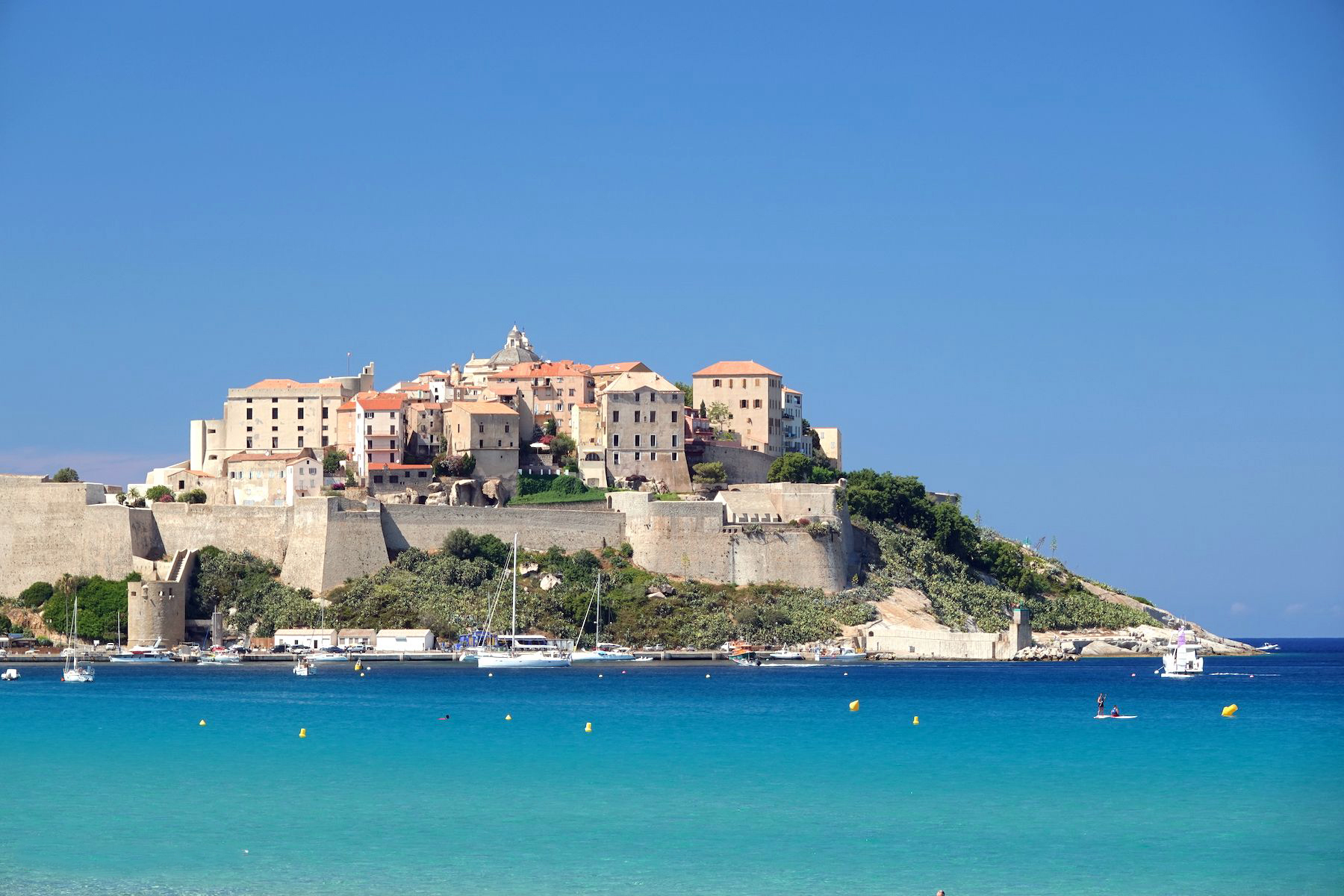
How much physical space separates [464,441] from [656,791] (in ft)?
109

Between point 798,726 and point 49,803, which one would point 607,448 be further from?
point 49,803

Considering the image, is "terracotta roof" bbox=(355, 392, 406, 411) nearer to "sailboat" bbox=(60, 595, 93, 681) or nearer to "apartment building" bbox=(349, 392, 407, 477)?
"apartment building" bbox=(349, 392, 407, 477)

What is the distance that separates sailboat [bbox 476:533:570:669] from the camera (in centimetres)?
5234

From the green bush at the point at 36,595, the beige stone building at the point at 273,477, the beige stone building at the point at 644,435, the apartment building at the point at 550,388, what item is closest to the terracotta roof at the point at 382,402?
the beige stone building at the point at 273,477

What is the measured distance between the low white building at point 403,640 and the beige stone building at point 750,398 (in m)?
15.3

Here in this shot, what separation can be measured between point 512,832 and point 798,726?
14278 millimetres

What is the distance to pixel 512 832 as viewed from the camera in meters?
23.3

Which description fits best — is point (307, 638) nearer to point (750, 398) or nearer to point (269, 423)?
point (269, 423)

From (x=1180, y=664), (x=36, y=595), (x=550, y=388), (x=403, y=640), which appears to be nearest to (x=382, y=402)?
(x=550, y=388)

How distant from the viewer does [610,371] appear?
6694 cm

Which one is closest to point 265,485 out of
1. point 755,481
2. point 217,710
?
point 755,481

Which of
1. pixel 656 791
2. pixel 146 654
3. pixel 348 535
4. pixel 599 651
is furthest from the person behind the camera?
pixel 348 535

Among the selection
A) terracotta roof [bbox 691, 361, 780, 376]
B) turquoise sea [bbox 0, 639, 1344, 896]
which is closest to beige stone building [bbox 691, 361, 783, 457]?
terracotta roof [bbox 691, 361, 780, 376]

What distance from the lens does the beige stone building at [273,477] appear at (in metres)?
57.4
